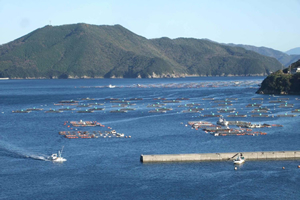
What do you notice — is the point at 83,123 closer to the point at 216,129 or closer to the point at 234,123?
the point at 216,129

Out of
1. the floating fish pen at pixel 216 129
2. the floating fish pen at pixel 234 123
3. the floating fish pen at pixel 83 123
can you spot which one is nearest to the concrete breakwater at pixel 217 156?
the floating fish pen at pixel 216 129

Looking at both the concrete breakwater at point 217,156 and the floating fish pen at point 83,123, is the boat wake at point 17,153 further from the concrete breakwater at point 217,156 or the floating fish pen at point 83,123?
the floating fish pen at point 83,123

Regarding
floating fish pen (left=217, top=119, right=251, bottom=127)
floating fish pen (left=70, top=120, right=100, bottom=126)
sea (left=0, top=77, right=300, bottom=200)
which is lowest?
sea (left=0, top=77, right=300, bottom=200)

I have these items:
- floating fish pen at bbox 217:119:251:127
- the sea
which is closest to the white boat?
the sea

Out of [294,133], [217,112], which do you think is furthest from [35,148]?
[217,112]

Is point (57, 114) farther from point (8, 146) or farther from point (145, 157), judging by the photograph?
point (145, 157)

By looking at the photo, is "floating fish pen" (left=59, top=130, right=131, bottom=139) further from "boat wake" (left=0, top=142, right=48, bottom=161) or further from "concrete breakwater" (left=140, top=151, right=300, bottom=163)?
"concrete breakwater" (left=140, top=151, right=300, bottom=163)
